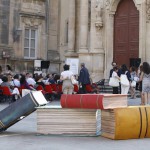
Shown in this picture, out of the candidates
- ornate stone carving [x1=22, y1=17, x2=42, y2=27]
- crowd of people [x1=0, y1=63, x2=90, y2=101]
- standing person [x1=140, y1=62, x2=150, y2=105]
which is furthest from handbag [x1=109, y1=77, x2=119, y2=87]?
ornate stone carving [x1=22, y1=17, x2=42, y2=27]

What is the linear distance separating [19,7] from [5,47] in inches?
133

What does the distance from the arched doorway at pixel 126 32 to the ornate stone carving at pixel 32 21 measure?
857cm

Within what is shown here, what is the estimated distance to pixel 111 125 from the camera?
8.97 metres

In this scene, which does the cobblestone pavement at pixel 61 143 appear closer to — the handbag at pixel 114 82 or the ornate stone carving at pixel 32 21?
the handbag at pixel 114 82

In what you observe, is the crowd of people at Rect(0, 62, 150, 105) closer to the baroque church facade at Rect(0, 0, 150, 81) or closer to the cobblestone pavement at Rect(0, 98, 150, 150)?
the baroque church facade at Rect(0, 0, 150, 81)

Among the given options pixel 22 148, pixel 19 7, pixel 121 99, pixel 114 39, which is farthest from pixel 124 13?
pixel 22 148

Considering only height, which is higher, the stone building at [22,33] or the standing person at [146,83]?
the stone building at [22,33]

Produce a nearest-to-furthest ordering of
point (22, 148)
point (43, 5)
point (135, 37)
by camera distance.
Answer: point (22, 148), point (135, 37), point (43, 5)

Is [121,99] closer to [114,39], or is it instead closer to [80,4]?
[114,39]

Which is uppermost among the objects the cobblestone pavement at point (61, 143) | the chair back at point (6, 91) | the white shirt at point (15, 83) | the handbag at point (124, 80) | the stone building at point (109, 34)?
the stone building at point (109, 34)

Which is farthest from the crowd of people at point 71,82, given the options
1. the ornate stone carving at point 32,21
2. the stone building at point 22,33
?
the ornate stone carving at point 32,21

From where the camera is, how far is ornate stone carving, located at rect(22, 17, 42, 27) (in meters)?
32.0

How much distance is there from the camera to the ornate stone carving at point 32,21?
3203 centimetres

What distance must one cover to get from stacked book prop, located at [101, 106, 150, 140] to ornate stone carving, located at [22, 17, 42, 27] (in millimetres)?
23623
